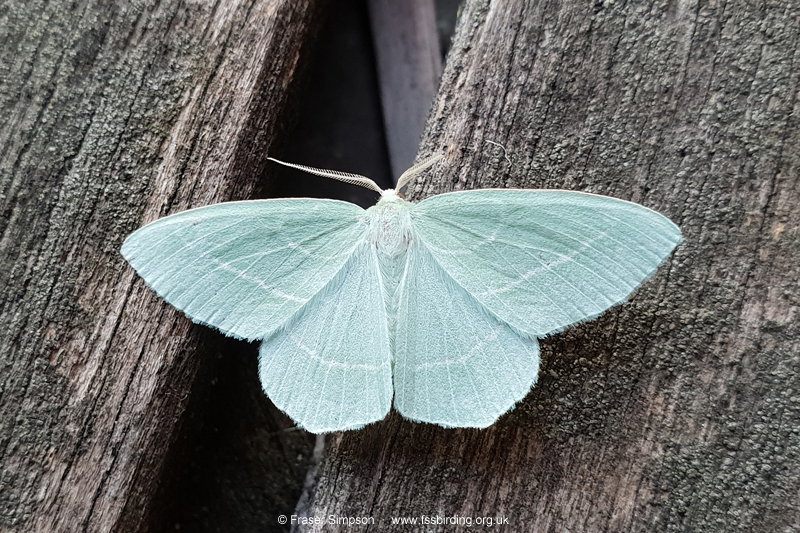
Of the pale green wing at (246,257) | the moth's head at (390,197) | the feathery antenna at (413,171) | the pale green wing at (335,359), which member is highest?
the feathery antenna at (413,171)

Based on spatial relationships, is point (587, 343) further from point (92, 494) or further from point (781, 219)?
point (92, 494)

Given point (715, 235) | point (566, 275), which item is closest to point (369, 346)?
point (566, 275)

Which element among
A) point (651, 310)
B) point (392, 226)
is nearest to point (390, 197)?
point (392, 226)

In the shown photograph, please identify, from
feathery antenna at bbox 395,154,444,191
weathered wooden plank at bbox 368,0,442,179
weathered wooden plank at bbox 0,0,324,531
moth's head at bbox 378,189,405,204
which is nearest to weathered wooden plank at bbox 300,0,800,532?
feathery antenna at bbox 395,154,444,191

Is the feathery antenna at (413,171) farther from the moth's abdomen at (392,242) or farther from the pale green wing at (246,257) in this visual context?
the pale green wing at (246,257)

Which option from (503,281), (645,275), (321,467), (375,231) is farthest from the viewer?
(321,467)

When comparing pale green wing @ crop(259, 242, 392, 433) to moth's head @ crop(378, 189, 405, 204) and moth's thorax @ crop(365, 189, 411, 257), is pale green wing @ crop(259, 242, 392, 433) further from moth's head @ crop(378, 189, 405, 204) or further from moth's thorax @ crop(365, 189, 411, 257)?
moth's head @ crop(378, 189, 405, 204)

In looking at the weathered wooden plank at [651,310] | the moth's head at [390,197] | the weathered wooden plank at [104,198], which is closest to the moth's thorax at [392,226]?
the moth's head at [390,197]
